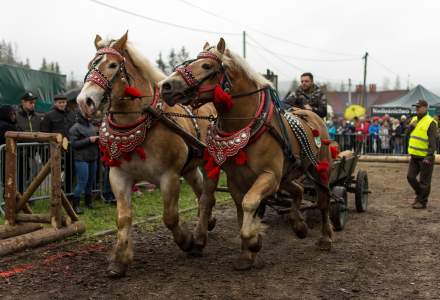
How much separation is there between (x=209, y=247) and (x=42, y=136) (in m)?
2.45

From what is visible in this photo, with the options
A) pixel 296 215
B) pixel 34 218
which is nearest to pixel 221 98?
pixel 296 215

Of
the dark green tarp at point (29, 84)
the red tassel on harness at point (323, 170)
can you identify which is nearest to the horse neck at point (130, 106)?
the red tassel on harness at point (323, 170)

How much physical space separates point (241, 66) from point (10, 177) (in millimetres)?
3292

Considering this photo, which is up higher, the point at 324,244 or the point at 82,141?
the point at 82,141

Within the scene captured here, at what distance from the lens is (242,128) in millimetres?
4828

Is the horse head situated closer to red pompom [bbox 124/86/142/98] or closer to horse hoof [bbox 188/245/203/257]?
red pompom [bbox 124/86/142/98]

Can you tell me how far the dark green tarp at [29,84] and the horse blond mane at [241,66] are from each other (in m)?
9.15

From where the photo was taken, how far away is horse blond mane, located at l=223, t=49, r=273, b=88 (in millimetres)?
4836

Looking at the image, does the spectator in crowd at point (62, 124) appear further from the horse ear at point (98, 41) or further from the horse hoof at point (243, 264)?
the horse hoof at point (243, 264)

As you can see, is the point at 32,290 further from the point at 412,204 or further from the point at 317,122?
the point at 412,204

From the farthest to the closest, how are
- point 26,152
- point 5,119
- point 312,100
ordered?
1. point 5,119
2. point 26,152
3. point 312,100

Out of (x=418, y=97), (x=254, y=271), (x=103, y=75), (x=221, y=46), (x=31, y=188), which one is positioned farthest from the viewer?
Result: (x=418, y=97)

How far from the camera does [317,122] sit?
6.39 metres

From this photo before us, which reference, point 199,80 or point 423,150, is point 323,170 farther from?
point 423,150
